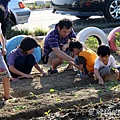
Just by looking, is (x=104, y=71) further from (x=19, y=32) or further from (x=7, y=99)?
(x=19, y=32)

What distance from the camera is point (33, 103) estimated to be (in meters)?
5.17

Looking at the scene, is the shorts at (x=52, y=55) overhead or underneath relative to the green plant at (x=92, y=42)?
overhead

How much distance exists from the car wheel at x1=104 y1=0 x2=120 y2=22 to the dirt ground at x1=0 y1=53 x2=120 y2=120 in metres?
5.74

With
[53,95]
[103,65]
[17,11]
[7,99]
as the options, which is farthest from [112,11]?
[7,99]

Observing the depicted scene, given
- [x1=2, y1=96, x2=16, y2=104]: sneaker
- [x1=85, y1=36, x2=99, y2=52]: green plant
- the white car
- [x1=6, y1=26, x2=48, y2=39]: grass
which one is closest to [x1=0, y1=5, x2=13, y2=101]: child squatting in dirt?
[x1=2, y1=96, x2=16, y2=104]: sneaker

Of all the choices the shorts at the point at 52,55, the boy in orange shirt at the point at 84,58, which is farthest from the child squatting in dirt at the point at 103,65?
the shorts at the point at 52,55

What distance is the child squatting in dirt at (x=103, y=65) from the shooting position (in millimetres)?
6086

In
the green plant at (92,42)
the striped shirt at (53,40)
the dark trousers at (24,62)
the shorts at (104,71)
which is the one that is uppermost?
the striped shirt at (53,40)

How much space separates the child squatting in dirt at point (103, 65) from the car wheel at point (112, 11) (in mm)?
5971

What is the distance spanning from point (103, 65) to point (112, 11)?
6.22 metres

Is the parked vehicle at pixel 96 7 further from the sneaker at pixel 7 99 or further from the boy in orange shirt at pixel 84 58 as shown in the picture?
the sneaker at pixel 7 99

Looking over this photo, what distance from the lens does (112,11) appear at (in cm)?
1229

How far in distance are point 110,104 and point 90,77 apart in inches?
59.6

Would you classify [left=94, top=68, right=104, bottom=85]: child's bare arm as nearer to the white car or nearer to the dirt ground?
the dirt ground
